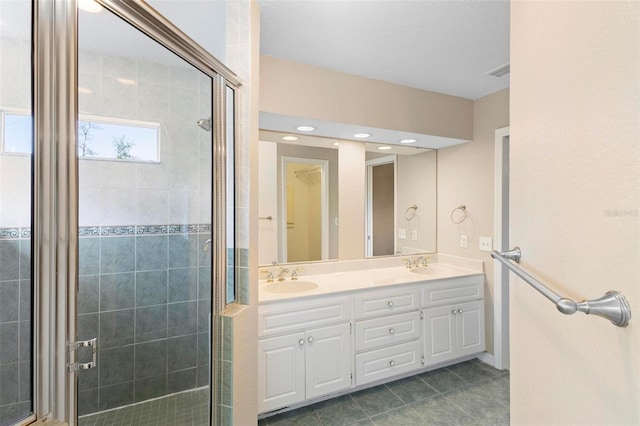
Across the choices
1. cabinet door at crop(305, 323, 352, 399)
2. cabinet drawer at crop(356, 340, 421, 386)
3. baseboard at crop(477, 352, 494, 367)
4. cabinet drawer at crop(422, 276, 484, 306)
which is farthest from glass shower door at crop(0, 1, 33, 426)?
baseboard at crop(477, 352, 494, 367)

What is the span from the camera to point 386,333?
2.27 m

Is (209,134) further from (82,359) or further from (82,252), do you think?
(82,359)

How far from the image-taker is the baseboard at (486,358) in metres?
2.68

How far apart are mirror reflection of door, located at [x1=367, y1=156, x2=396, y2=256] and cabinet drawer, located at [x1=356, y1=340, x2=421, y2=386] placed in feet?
2.89

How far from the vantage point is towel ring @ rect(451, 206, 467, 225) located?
2.95m

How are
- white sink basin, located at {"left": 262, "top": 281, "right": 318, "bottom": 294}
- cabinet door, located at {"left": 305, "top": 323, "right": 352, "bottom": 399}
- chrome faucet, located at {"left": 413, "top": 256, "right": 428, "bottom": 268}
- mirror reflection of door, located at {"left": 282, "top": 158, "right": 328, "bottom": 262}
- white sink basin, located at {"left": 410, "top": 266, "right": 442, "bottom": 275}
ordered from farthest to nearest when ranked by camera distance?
chrome faucet, located at {"left": 413, "top": 256, "right": 428, "bottom": 268} → white sink basin, located at {"left": 410, "top": 266, "right": 442, "bottom": 275} → mirror reflection of door, located at {"left": 282, "top": 158, "right": 328, "bottom": 262} → white sink basin, located at {"left": 262, "top": 281, "right": 318, "bottom": 294} → cabinet door, located at {"left": 305, "top": 323, "right": 352, "bottom": 399}

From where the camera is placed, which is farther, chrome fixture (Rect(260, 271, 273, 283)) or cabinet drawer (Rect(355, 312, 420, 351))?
chrome fixture (Rect(260, 271, 273, 283))

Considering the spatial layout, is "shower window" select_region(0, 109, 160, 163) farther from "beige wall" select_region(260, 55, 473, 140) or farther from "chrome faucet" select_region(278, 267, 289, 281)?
"chrome faucet" select_region(278, 267, 289, 281)
